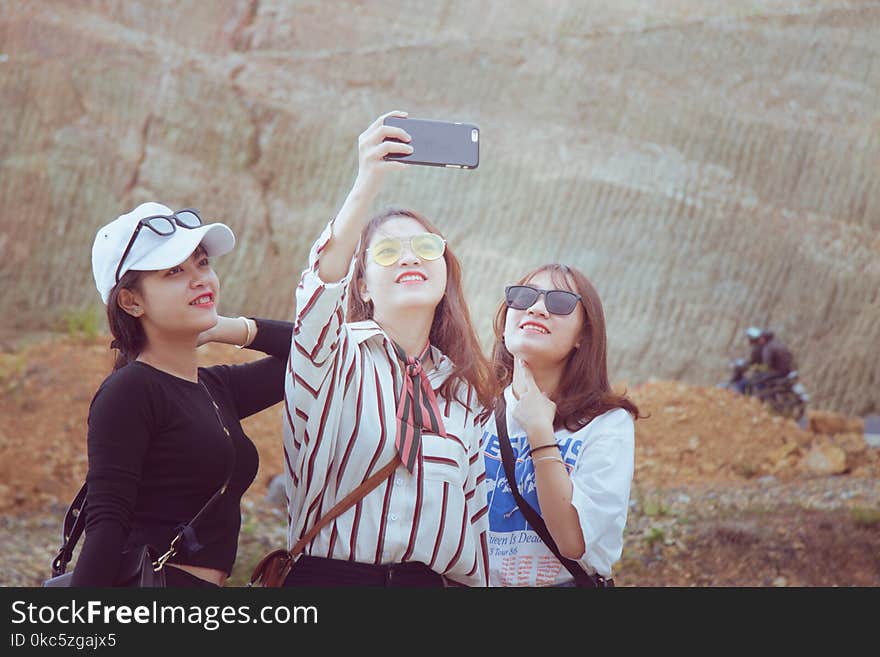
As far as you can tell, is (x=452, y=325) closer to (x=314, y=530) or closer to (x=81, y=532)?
(x=314, y=530)

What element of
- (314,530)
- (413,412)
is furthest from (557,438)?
(314,530)

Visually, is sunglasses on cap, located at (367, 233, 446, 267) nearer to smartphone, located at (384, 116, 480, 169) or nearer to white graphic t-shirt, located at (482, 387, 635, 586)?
smartphone, located at (384, 116, 480, 169)

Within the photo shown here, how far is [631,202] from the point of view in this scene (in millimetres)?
7859

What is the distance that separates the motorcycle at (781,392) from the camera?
7203mm

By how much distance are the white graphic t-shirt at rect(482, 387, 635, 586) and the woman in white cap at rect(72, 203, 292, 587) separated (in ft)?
2.39

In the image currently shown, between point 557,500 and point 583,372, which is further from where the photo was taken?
point 583,372

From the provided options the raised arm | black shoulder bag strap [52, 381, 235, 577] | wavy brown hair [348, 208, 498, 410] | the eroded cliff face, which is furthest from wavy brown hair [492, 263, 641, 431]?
the eroded cliff face

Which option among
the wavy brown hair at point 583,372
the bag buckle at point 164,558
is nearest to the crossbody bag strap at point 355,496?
the bag buckle at point 164,558

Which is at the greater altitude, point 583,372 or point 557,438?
point 583,372

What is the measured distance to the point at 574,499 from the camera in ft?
9.07

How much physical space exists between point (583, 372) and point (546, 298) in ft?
0.80

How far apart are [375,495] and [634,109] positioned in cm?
592

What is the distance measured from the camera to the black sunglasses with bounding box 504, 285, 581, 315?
10.0 ft

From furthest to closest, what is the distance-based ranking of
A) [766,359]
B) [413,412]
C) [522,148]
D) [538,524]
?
[522,148] < [766,359] < [538,524] < [413,412]
